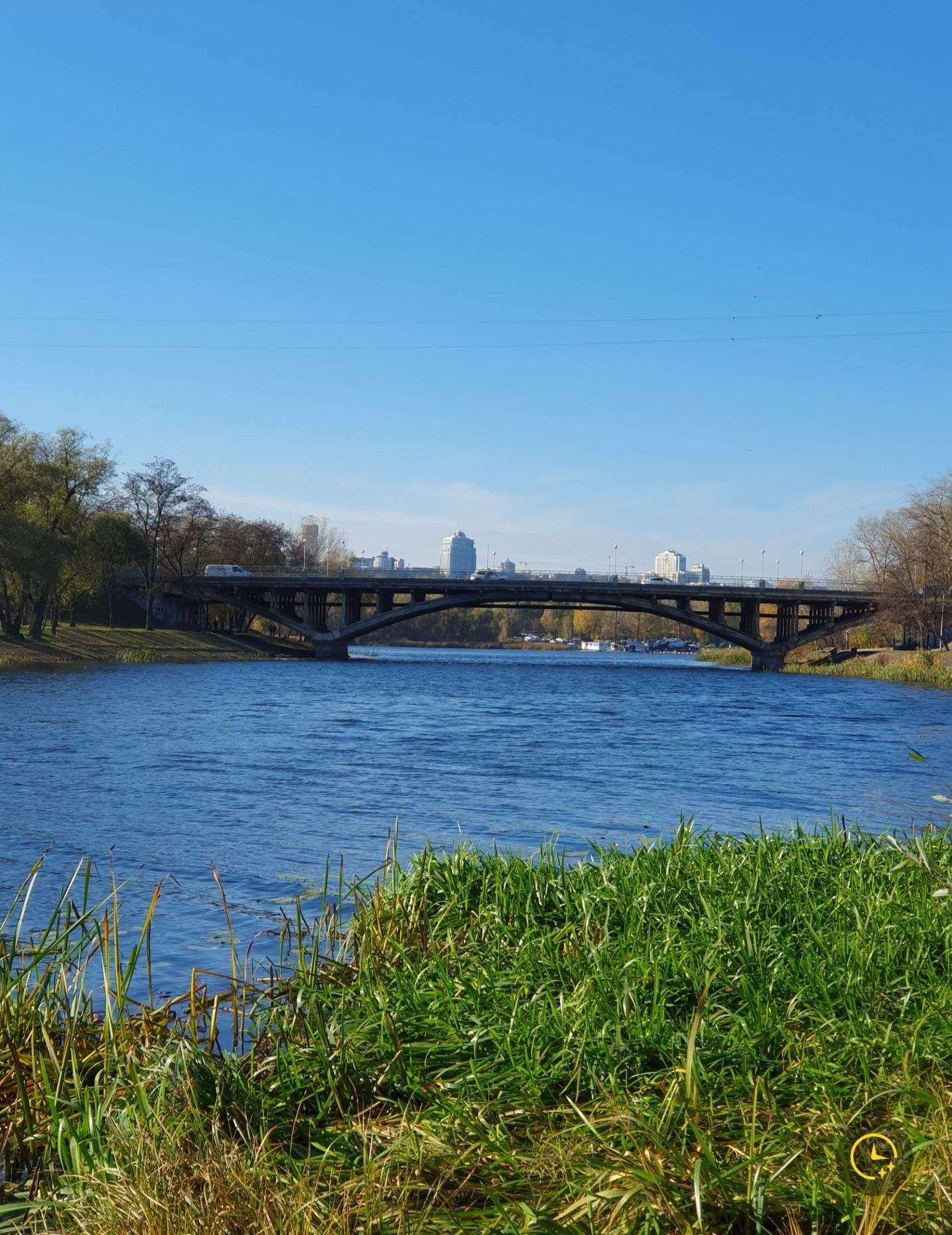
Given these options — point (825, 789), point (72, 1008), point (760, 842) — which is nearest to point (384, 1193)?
point (72, 1008)

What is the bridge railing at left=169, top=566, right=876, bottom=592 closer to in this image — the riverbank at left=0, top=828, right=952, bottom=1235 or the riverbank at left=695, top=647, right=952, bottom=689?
the riverbank at left=695, top=647, right=952, bottom=689

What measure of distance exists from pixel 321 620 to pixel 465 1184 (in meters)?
75.4

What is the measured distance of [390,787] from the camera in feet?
54.4

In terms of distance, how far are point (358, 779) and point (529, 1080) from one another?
13613 millimetres

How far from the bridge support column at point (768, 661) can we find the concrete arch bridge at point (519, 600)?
0.26ft

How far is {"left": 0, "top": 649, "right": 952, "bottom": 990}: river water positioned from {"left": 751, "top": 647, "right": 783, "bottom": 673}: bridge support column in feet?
108

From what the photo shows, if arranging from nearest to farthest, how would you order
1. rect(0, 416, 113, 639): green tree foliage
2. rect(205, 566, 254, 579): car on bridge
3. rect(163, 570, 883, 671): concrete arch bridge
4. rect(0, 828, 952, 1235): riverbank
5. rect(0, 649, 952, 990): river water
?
rect(0, 828, 952, 1235): riverbank → rect(0, 649, 952, 990): river water → rect(0, 416, 113, 639): green tree foliage → rect(163, 570, 883, 671): concrete arch bridge → rect(205, 566, 254, 579): car on bridge

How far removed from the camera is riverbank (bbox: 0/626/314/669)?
53.1m

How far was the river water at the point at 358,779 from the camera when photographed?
1052cm

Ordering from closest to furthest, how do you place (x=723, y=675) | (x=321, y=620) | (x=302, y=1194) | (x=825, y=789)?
(x=302, y=1194), (x=825, y=789), (x=723, y=675), (x=321, y=620)

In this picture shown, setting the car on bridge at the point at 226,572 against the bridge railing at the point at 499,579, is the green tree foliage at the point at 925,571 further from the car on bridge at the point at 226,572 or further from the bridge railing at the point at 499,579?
the car on bridge at the point at 226,572

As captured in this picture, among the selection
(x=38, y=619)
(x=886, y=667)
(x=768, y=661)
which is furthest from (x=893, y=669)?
(x=38, y=619)

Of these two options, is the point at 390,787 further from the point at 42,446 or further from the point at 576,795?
the point at 42,446

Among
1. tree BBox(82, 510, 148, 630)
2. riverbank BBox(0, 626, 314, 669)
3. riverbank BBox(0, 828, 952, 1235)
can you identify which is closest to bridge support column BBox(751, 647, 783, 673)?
riverbank BBox(0, 626, 314, 669)
